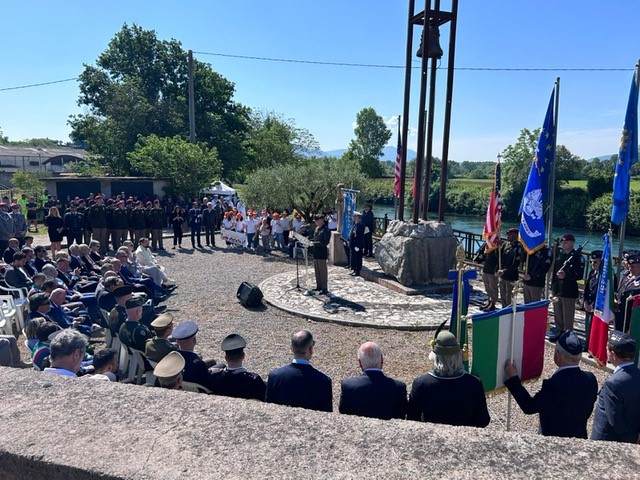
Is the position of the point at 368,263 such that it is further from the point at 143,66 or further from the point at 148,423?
the point at 143,66

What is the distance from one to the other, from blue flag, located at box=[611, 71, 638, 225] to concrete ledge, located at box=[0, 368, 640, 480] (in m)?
6.11

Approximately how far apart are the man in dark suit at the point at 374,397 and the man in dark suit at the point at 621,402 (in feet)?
4.66

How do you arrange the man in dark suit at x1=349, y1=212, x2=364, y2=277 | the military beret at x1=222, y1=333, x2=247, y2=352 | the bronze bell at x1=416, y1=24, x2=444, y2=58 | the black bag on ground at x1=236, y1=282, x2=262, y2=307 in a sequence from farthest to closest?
the man in dark suit at x1=349, y1=212, x2=364, y2=277, the bronze bell at x1=416, y1=24, x2=444, y2=58, the black bag on ground at x1=236, y1=282, x2=262, y2=307, the military beret at x1=222, y1=333, x2=247, y2=352

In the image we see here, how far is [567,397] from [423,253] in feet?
25.4

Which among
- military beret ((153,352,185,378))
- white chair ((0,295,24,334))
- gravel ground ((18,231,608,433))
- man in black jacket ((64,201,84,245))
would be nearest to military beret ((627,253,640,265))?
gravel ground ((18,231,608,433))

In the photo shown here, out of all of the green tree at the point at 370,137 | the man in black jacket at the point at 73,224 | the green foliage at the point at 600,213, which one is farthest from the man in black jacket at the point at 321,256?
the green tree at the point at 370,137

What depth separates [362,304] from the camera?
33.0ft

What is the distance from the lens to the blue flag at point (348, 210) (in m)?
13.6

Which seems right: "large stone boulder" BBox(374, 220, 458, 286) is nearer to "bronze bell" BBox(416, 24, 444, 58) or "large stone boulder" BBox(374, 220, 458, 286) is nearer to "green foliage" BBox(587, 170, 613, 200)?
"bronze bell" BBox(416, 24, 444, 58)

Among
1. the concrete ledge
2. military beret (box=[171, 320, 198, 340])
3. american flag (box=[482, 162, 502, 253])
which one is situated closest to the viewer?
the concrete ledge

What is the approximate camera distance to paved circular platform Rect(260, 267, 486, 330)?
8.93 metres

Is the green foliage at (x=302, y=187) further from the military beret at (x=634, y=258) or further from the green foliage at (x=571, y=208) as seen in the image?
the green foliage at (x=571, y=208)

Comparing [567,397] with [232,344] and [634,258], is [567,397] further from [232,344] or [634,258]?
[634,258]

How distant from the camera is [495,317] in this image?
409 cm
